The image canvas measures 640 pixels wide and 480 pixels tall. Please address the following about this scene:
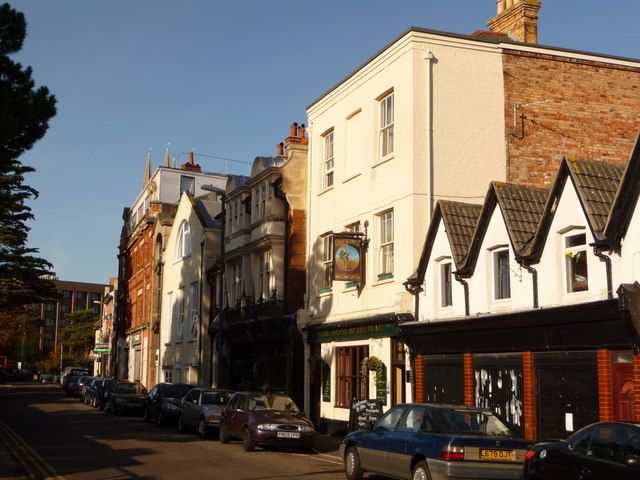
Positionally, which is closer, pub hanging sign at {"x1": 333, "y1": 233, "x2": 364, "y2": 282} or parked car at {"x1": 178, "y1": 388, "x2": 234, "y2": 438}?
pub hanging sign at {"x1": 333, "y1": 233, "x2": 364, "y2": 282}

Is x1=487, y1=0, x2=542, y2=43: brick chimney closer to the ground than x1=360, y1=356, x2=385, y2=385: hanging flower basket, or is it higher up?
higher up

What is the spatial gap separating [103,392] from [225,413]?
741 inches

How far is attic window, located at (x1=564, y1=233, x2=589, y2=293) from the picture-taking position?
15969 millimetres

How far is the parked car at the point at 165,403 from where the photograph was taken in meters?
28.5

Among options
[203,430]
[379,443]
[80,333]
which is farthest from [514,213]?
[80,333]

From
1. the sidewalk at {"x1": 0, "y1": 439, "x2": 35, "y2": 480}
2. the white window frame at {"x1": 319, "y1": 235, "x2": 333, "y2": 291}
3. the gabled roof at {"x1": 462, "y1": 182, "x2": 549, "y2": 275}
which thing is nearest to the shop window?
the white window frame at {"x1": 319, "y1": 235, "x2": 333, "y2": 291}

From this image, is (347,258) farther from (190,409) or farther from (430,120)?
(190,409)

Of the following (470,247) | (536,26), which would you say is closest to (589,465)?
(470,247)

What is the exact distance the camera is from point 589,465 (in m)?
9.73

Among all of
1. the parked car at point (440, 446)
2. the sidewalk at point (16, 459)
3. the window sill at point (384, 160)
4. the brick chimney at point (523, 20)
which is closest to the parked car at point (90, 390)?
the sidewalk at point (16, 459)

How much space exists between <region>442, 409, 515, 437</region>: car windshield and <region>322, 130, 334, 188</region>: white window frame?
14.6 metres

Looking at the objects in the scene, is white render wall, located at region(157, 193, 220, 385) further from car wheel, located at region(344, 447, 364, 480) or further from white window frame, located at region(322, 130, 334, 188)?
car wheel, located at region(344, 447, 364, 480)

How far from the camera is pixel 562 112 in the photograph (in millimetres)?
23375

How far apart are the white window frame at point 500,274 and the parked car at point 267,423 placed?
5.62 meters
